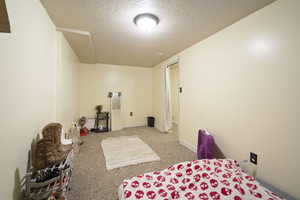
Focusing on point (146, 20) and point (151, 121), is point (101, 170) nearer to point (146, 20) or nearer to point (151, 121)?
point (146, 20)

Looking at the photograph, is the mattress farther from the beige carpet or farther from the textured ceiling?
the textured ceiling

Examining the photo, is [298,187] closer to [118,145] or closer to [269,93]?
[269,93]

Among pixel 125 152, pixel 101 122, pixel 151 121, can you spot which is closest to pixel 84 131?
pixel 101 122

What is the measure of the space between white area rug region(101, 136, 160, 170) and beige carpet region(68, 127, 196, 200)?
10 cm

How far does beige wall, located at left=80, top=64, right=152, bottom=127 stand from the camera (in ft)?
13.4

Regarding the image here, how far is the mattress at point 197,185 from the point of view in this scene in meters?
0.94

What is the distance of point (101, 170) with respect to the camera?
1.88 m

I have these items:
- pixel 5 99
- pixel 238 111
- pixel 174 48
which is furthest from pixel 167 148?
pixel 5 99

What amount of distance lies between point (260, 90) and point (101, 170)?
258cm

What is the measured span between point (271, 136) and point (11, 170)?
2730 millimetres

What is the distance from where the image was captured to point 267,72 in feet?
4.77

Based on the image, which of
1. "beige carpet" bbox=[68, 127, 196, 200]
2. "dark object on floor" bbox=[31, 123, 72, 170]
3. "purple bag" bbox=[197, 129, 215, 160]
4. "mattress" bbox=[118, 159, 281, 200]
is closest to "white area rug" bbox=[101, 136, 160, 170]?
"beige carpet" bbox=[68, 127, 196, 200]

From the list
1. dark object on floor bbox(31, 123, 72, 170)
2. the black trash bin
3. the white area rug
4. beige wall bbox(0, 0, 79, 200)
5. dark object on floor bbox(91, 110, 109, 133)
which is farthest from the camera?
the black trash bin

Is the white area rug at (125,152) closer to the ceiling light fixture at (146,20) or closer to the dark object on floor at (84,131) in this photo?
the dark object on floor at (84,131)
